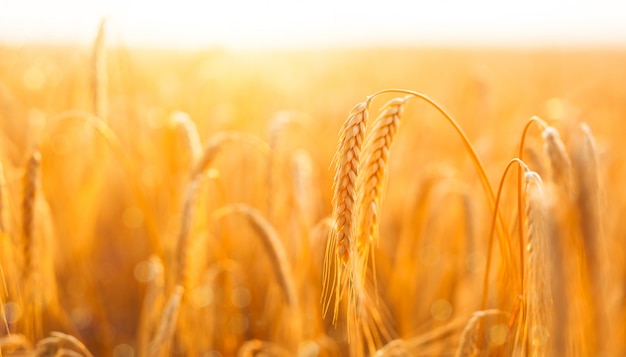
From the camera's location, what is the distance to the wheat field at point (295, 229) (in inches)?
26.9

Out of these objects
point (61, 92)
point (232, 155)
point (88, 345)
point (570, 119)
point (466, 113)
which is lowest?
point (88, 345)

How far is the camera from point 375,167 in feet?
2.39

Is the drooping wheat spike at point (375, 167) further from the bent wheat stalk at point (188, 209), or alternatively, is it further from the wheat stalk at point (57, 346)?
the wheat stalk at point (57, 346)

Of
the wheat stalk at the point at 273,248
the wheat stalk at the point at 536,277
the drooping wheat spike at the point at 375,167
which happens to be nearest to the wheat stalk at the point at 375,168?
the drooping wheat spike at the point at 375,167

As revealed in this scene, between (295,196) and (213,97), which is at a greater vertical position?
(213,97)

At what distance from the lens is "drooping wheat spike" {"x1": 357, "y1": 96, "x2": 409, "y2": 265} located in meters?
0.72

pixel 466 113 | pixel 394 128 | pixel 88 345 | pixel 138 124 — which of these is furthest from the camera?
pixel 466 113

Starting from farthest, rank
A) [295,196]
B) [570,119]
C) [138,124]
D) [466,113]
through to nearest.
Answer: [466,113]
[138,124]
[295,196]
[570,119]

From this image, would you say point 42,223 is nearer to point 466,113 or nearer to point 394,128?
point 394,128

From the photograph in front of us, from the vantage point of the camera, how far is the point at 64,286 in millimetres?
1891

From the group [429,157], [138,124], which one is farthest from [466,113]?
[138,124]

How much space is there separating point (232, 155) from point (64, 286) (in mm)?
824

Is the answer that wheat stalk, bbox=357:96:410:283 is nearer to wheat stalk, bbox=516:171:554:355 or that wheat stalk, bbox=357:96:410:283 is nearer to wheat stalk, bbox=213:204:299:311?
wheat stalk, bbox=516:171:554:355

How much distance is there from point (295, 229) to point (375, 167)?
74 centimetres
